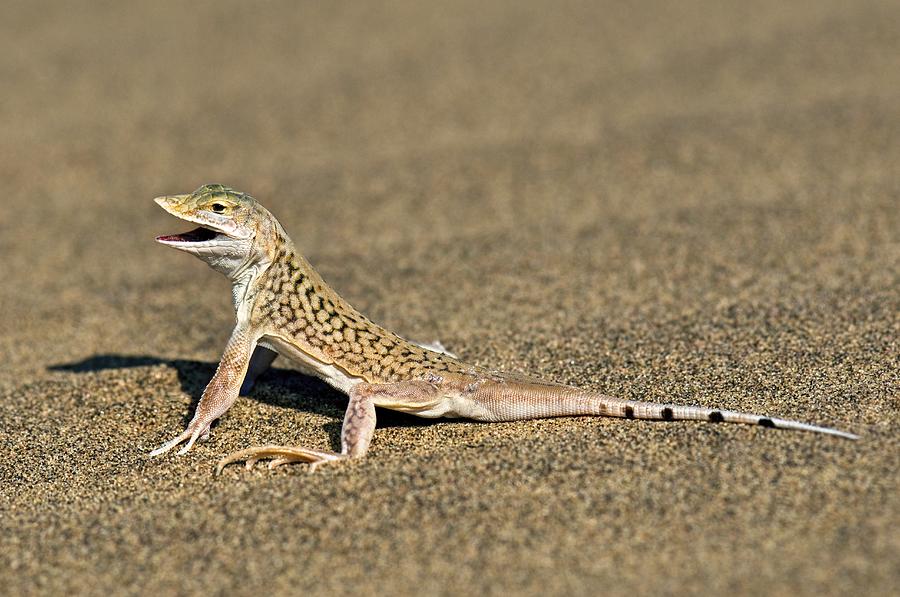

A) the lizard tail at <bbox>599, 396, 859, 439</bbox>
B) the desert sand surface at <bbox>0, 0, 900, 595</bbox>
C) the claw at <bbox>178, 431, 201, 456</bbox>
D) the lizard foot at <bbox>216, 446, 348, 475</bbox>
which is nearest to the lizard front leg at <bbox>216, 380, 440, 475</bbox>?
the lizard foot at <bbox>216, 446, 348, 475</bbox>

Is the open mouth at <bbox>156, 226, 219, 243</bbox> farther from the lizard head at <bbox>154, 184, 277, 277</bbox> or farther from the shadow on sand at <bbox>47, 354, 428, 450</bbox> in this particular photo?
the shadow on sand at <bbox>47, 354, 428, 450</bbox>

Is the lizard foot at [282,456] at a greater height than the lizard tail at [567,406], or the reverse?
the lizard tail at [567,406]

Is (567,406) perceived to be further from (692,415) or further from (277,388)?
(277,388)

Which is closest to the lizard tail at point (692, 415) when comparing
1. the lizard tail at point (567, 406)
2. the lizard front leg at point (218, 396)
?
the lizard tail at point (567, 406)

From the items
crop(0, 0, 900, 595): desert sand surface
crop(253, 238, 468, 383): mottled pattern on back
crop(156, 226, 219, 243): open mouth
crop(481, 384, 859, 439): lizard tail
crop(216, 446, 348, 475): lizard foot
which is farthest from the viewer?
crop(156, 226, 219, 243): open mouth

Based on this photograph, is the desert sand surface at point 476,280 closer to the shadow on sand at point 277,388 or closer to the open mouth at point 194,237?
the shadow on sand at point 277,388

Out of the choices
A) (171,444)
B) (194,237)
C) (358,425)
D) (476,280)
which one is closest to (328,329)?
(358,425)

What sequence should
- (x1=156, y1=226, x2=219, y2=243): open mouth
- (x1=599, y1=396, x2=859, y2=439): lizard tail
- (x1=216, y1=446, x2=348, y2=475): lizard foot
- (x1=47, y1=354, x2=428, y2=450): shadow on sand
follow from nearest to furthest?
(x1=599, y1=396, x2=859, y2=439): lizard tail < (x1=216, y1=446, x2=348, y2=475): lizard foot < (x1=156, y1=226, x2=219, y2=243): open mouth < (x1=47, y1=354, x2=428, y2=450): shadow on sand
